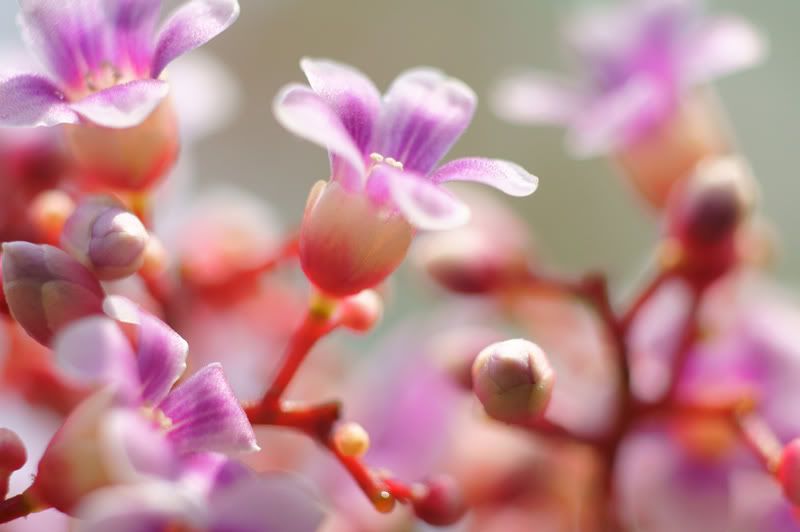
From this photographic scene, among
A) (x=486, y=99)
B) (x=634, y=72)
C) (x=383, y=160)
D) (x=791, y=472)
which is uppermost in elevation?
(x=383, y=160)

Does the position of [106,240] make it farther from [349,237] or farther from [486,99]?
[486,99]

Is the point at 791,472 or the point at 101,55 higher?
the point at 101,55

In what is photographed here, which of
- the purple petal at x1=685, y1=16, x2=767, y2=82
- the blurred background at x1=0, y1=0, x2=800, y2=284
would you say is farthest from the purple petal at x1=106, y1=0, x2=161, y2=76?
the blurred background at x1=0, y1=0, x2=800, y2=284

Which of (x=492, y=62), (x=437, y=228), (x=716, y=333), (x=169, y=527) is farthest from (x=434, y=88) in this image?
(x=492, y=62)

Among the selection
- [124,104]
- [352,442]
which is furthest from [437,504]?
→ [124,104]

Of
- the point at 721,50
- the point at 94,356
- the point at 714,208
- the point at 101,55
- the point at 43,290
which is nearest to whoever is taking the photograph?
the point at 94,356

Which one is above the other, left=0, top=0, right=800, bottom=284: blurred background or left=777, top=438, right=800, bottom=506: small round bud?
left=777, top=438, right=800, bottom=506: small round bud

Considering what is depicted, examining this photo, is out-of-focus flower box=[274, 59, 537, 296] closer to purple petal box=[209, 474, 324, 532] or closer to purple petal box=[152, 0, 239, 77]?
purple petal box=[152, 0, 239, 77]

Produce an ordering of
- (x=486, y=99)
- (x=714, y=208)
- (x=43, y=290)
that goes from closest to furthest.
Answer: (x=43, y=290)
(x=714, y=208)
(x=486, y=99)
